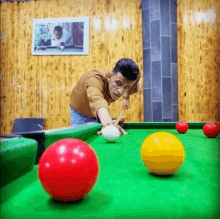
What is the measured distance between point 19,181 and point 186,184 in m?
0.57

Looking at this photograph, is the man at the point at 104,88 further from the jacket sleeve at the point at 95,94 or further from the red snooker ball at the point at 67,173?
the red snooker ball at the point at 67,173

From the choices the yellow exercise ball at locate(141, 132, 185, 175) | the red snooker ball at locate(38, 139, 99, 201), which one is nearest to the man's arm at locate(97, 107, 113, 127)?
the yellow exercise ball at locate(141, 132, 185, 175)

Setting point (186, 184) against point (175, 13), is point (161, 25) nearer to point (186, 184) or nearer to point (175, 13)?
point (175, 13)

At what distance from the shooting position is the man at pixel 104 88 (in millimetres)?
2198

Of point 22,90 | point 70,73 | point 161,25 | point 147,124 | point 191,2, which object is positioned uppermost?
point 191,2

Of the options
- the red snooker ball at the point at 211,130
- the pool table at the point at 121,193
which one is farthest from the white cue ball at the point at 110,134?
the red snooker ball at the point at 211,130

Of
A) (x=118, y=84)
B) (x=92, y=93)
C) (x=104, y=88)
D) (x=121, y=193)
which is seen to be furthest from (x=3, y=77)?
(x=121, y=193)

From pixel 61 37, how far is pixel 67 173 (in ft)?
16.5

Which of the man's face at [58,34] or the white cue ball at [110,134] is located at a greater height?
the man's face at [58,34]

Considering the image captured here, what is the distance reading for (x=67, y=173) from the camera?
65 cm

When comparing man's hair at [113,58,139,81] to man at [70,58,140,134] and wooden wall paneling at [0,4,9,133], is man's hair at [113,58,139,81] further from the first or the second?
wooden wall paneling at [0,4,9,133]

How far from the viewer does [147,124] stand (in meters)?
3.07

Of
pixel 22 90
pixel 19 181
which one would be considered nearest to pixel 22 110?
pixel 22 90

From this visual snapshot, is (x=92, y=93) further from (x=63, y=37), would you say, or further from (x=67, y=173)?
(x=63, y=37)
